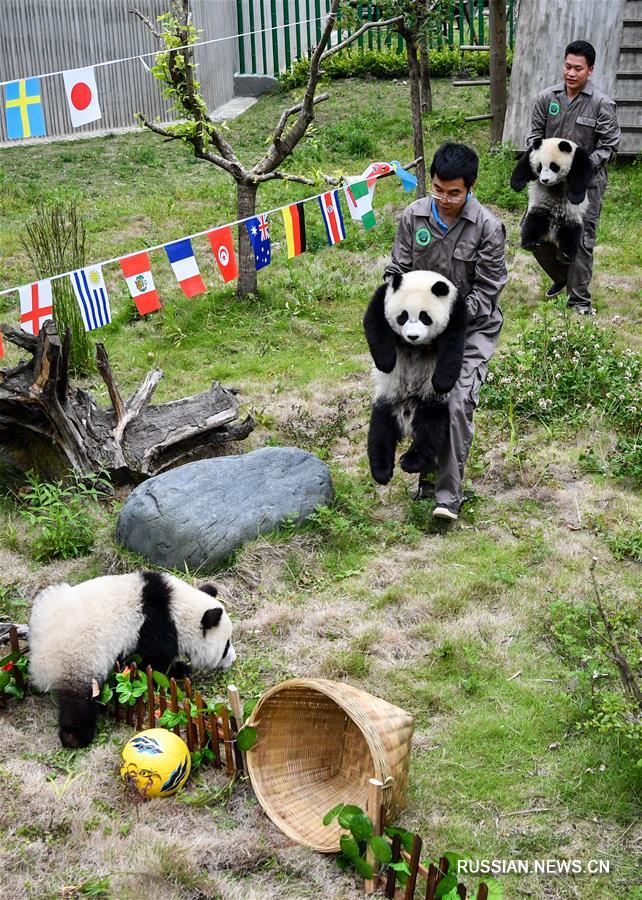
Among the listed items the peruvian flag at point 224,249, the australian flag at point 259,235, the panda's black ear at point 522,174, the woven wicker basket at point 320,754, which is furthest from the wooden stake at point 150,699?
the panda's black ear at point 522,174

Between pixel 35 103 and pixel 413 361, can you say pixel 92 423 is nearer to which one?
pixel 413 361

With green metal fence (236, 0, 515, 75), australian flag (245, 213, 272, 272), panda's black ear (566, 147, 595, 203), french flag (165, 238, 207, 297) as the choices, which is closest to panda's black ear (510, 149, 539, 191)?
panda's black ear (566, 147, 595, 203)

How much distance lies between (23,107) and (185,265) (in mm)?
1548

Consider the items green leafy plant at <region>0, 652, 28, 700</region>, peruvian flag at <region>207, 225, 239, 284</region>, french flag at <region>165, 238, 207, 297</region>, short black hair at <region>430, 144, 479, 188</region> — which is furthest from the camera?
peruvian flag at <region>207, 225, 239, 284</region>

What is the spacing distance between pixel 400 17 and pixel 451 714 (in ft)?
23.4

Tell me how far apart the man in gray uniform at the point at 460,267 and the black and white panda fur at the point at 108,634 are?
1.66 meters

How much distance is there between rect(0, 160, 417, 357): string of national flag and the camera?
655cm

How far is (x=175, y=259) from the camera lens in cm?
714

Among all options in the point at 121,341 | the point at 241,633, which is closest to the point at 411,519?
the point at 241,633

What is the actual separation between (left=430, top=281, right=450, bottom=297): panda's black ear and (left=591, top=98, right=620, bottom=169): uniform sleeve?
3.61 meters

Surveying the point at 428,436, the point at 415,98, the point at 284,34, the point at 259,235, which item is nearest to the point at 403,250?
the point at 428,436

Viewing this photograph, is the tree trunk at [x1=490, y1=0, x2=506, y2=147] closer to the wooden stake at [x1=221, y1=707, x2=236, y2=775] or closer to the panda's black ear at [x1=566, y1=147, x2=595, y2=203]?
the panda's black ear at [x1=566, y1=147, x2=595, y2=203]

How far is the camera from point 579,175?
7785 millimetres

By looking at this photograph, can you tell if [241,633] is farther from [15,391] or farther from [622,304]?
[622,304]
